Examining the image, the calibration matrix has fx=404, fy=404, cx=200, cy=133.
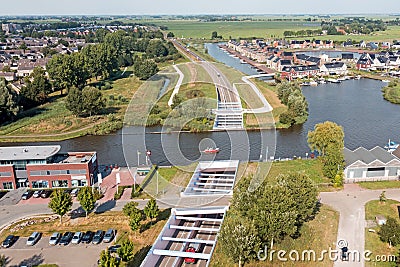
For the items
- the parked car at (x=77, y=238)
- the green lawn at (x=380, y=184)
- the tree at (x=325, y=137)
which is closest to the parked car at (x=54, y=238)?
the parked car at (x=77, y=238)

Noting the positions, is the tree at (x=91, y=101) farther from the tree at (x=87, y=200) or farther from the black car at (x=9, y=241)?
the black car at (x=9, y=241)

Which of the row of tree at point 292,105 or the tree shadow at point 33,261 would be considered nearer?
the tree shadow at point 33,261

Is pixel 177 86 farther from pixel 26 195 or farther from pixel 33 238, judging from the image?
pixel 33 238

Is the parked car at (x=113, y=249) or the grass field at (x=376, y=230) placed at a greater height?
the parked car at (x=113, y=249)

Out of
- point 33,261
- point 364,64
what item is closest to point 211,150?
point 33,261

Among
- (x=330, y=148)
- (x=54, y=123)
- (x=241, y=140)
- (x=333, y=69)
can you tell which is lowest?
(x=241, y=140)

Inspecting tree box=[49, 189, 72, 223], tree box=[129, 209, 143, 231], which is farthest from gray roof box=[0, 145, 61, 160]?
tree box=[129, 209, 143, 231]

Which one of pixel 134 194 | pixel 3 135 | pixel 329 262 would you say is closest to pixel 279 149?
pixel 134 194

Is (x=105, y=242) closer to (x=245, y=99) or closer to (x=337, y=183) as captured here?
(x=337, y=183)
